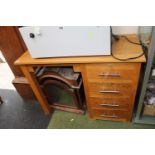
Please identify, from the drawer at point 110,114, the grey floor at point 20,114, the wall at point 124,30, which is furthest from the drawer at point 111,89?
the grey floor at point 20,114

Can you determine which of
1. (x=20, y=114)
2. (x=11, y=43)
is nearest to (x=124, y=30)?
(x=11, y=43)

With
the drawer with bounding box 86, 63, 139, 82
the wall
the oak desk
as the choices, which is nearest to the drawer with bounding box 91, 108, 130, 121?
the oak desk

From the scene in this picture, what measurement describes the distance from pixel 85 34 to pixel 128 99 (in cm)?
65

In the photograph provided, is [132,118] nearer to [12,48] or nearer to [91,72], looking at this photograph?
[91,72]

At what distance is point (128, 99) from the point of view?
1318 millimetres

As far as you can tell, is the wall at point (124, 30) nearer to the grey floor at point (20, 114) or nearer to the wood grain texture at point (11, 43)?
the wood grain texture at point (11, 43)

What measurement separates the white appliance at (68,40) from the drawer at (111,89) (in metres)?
0.27

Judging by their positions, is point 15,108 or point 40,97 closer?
point 40,97

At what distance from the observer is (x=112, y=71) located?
1.16 meters

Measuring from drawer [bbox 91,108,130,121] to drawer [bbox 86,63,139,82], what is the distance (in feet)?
1.30

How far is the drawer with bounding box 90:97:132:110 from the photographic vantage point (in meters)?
1.35

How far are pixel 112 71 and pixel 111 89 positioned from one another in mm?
186

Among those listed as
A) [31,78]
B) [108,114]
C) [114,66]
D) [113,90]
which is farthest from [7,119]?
[114,66]

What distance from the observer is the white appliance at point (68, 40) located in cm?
102
